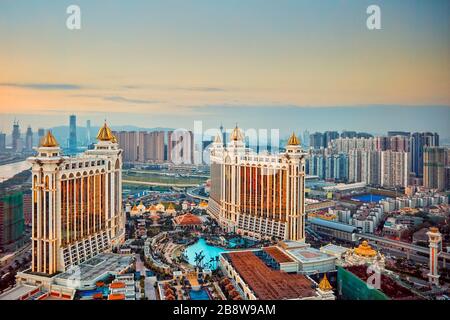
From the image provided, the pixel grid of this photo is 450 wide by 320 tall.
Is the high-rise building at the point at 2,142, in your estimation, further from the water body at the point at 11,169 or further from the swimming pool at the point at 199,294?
the swimming pool at the point at 199,294

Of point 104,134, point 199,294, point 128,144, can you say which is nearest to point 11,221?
point 104,134

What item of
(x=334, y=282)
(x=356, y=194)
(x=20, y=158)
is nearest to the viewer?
(x=334, y=282)

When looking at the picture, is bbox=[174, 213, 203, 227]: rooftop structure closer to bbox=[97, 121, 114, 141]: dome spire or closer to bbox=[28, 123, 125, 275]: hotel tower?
bbox=[28, 123, 125, 275]: hotel tower

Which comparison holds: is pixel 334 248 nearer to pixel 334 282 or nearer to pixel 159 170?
pixel 334 282

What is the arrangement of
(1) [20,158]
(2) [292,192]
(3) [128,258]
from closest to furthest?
(1) [20,158] → (3) [128,258] → (2) [292,192]

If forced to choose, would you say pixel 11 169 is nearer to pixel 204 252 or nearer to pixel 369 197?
pixel 204 252
